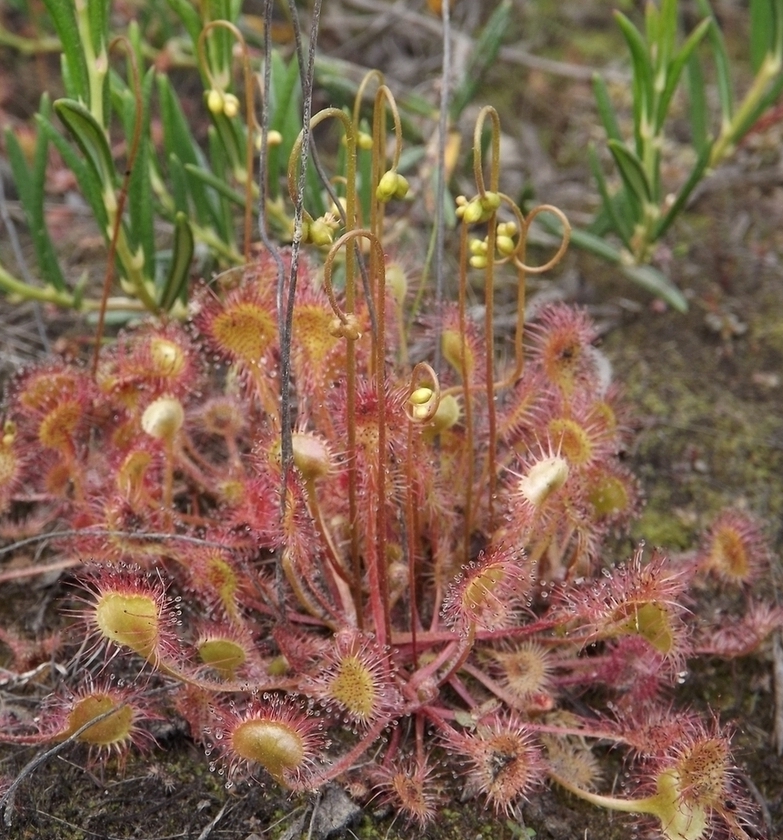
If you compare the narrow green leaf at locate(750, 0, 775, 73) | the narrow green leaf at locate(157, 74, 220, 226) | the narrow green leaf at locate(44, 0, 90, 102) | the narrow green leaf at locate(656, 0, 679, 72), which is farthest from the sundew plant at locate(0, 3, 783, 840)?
the narrow green leaf at locate(750, 0, 775, 73)

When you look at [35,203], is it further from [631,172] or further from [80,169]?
[631,172]

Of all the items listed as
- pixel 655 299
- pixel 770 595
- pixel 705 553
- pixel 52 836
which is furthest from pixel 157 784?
pixel 655 299

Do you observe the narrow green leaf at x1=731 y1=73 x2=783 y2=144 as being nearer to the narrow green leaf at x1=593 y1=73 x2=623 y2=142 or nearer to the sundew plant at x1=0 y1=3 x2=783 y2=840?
the narrow green leaf at x1=593 y1=73 x2=623 y2=142

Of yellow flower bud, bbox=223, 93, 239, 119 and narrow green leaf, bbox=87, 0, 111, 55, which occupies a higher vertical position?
narrow green leaf, bbox=87, 0, 111, 55

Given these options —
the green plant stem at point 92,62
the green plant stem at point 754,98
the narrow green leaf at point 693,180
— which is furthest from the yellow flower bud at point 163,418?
the green plant stem at point 754,98

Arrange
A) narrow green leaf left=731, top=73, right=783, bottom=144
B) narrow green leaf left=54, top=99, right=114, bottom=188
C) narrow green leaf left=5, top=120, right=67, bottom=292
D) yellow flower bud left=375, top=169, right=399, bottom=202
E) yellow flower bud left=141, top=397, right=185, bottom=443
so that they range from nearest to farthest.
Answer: yellow flower bud left=375, top=169, right=399, bottom=202 → yellow flower bud left=141, top=397, right=185, bottom=443 → narrow green leaf left=54, top=99, right=114, bottom=188 → narrow green leaf left=5, top=120, right=67, bottom=292 → narrow green leaf left=731, top=73, right=783, bottom=144
